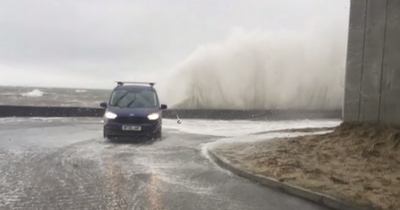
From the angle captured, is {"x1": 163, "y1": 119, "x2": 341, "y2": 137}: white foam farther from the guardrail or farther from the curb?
the curb

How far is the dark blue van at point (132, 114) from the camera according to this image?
1270 cm

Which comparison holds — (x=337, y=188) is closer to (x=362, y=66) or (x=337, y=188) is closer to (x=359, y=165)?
(x=359, y=165)

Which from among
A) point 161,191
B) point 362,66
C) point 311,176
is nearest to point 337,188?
point 311,176

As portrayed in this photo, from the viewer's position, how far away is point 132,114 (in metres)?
12.7

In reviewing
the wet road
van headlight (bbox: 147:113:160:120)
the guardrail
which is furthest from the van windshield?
the guardrail

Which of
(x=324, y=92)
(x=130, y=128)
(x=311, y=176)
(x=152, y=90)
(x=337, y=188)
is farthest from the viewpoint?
(x=324, y=92)

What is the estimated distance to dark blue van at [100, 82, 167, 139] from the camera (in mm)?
12703

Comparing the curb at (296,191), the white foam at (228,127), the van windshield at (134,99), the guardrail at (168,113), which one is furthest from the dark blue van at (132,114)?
the guardrail at (168,113)

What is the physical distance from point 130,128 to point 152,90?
2.34 metres

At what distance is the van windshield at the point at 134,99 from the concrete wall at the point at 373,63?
671 cm

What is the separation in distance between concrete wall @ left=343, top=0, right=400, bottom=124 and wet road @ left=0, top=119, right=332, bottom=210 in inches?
194

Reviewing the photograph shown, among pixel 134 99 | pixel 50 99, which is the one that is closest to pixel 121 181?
pixel 134 99

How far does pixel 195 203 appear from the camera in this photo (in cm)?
580

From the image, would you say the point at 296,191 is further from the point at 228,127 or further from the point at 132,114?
the point at 228,127
